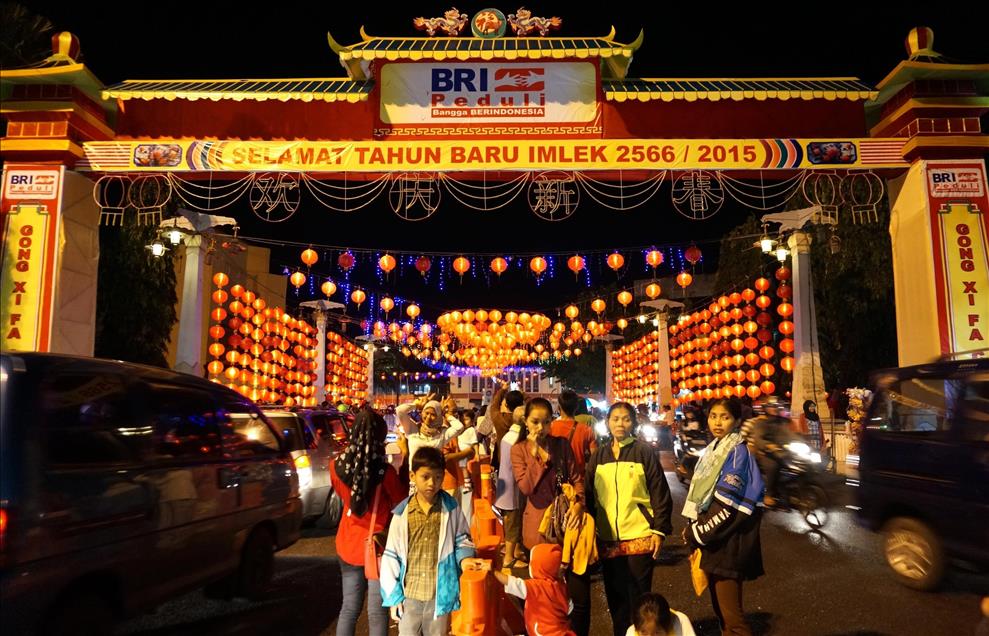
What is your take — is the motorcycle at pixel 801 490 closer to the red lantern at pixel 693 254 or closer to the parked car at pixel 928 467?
the parked car at pixel 928 467

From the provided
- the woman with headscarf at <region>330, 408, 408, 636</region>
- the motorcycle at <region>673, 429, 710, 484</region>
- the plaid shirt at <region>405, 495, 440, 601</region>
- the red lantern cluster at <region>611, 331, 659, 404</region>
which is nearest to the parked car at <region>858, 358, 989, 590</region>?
the plaid shirt at <region>405, 495, 440, 601</region>

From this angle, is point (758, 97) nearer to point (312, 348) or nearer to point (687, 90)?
point (687, 90)

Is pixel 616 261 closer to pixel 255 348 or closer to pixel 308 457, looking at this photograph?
pixel 308 457

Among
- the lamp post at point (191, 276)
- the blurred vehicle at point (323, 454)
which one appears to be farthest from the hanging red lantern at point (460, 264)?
the blurred vehicle at point (323, 454)

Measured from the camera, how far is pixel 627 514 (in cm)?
456

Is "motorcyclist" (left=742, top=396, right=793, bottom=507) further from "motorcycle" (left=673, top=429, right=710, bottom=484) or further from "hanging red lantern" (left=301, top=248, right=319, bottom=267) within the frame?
"hanging red lantern" (left=301, top=248, right=319, bottom=267)

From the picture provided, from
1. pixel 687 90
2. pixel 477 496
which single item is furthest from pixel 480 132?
pixel 477 496

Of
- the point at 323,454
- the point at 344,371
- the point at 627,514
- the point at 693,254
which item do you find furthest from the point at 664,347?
the point at 627,514

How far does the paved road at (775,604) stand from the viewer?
543 centimetres

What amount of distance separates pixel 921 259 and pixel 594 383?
4816 cm

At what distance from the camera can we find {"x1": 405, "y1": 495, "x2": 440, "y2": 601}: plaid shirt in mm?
3754

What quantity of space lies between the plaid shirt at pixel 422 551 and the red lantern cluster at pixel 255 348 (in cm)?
1711

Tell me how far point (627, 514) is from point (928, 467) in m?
3.46

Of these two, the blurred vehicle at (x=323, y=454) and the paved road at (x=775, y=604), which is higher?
the blurred vehicle at (x=323, y=454)
